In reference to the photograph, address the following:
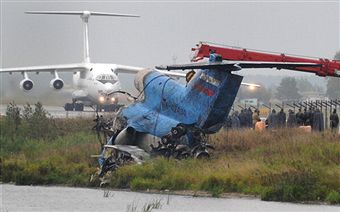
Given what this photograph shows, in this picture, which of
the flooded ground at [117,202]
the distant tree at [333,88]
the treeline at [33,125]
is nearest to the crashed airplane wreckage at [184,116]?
the flooded ground at [117,202]

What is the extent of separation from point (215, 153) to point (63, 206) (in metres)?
11.0

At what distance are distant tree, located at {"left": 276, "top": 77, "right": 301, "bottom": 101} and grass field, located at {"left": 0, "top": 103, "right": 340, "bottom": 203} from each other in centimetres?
4115

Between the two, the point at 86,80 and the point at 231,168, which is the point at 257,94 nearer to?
the point at 86,80

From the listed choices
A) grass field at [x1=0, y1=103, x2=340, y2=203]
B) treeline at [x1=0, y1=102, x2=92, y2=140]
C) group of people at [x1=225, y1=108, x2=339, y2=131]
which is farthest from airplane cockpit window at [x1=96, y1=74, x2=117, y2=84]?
grass field at [x1=0, y1=103, x2=340, y2=203]

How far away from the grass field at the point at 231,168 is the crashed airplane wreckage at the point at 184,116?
954 millimetres

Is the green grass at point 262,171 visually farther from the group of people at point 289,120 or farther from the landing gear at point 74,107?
the landing gear at point 74,107

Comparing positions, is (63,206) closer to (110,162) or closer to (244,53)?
(110,162)

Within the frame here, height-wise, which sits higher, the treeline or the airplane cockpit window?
the treeline

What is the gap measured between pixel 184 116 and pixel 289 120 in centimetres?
1139

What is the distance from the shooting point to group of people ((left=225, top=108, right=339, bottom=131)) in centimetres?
4616

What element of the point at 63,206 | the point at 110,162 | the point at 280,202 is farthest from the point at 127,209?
the point at 110,162

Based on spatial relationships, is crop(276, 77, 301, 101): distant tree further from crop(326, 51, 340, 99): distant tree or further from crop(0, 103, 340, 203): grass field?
crop(0, 103, 340, 203): grass field

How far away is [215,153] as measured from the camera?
128 feet

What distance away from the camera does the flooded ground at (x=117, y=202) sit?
1096 inches
